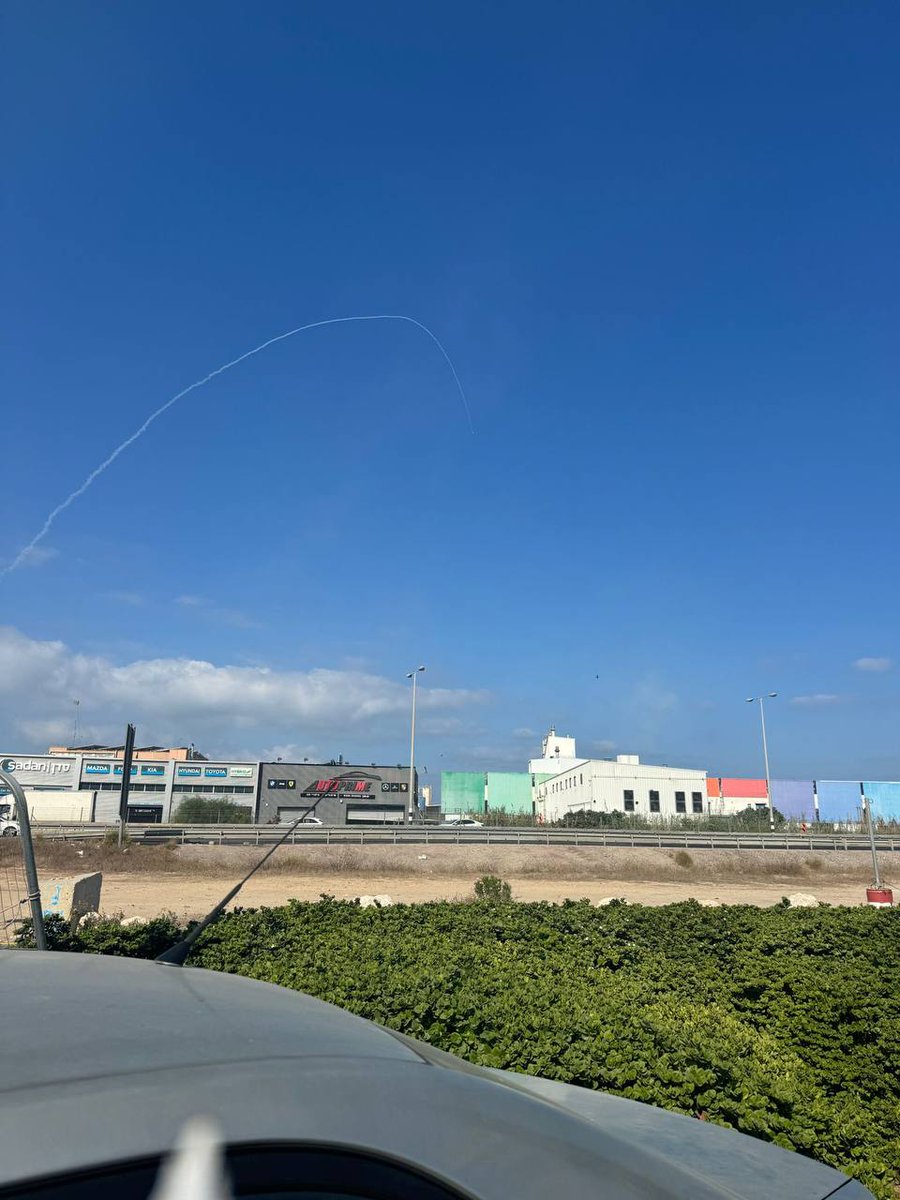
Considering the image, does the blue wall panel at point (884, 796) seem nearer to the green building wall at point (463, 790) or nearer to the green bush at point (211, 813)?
the green building wall at point (463, 790)

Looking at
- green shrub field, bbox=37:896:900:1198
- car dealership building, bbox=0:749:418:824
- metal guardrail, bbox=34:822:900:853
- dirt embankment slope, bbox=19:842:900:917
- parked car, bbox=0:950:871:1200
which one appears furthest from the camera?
car dealership building, bbox=0:749:418:824

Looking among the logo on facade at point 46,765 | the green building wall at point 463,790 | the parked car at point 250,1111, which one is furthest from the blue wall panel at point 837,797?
the parked car at point 250,1111

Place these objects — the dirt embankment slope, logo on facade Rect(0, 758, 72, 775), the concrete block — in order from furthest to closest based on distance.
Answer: logo on facade Rect(0, 758, 72, 775) → the dirt embankment slope → the concrete block

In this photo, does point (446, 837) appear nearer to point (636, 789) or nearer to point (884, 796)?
point (636, 789)

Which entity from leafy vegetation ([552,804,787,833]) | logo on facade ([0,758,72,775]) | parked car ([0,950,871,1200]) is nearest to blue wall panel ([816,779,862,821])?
leafy vegetation ([552,804,787,833])

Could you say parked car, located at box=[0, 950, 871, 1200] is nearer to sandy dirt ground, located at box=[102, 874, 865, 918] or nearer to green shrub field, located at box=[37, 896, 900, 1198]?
green shrub field, located at box=[37, 896, 900, 1198]

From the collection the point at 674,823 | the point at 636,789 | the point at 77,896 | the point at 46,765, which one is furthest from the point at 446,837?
the point at 46,765
